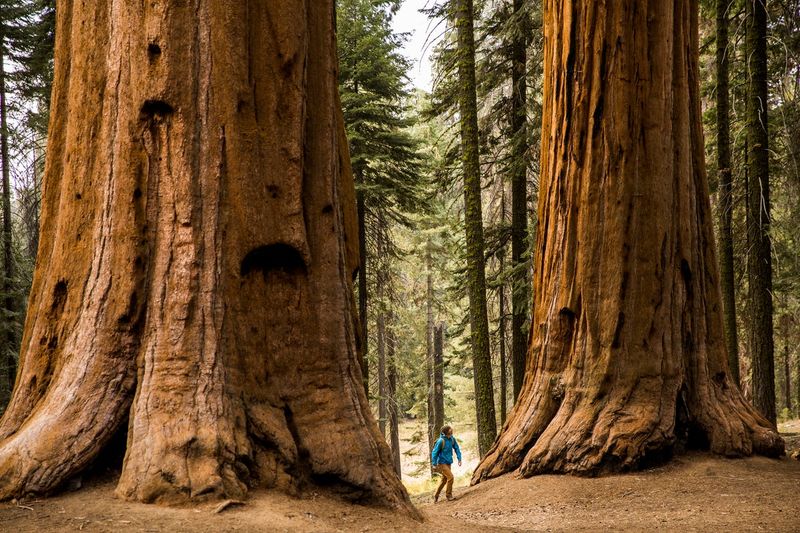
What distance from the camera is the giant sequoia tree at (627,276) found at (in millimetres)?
7641

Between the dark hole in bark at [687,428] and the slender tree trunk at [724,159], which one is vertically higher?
the slender tree trunk at [724,159]

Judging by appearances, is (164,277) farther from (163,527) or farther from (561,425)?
(561,425)

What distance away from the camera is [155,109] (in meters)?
4.49

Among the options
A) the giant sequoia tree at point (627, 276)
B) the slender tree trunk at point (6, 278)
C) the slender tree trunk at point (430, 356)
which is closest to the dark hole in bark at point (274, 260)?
the giant sequoia tree at point (627, 276)

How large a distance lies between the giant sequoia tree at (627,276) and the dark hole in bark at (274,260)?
4471mm

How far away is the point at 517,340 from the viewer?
15875 millimetres

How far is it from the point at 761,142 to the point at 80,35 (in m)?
Result: 10.0

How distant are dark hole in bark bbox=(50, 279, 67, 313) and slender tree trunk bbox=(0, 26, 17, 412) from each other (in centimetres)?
1239

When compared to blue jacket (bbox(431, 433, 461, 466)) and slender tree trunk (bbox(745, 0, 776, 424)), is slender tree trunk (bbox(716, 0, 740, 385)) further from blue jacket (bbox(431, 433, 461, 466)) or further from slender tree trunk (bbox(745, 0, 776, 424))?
blue jacket (bbox(431, 433, 461, 466))

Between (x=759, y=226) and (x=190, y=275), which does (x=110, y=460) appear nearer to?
(x=190, y=275)

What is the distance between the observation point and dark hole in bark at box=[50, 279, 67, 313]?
180 inches

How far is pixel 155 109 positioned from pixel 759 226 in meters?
9.53

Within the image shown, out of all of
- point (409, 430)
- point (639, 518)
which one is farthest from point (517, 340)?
point (409, 430)

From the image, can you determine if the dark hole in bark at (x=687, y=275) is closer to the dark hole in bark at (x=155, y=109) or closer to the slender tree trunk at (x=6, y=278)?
the dark hole in bark at (x=155, y=109)
